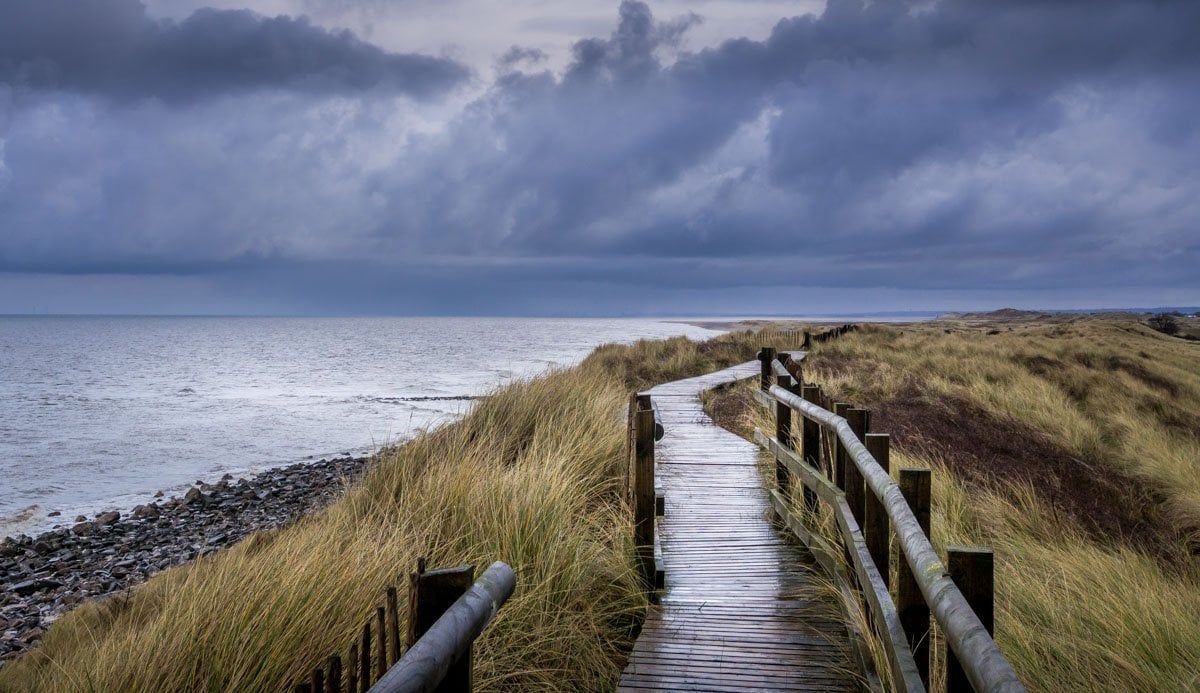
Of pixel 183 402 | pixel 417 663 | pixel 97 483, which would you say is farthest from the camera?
pixel 183 402

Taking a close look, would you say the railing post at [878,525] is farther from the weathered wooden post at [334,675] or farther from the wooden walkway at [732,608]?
the weathered wooden post at [334,675]

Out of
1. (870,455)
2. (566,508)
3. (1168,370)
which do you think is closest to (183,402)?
(566,508)

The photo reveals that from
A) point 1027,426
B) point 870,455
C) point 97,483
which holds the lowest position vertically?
point 97,483

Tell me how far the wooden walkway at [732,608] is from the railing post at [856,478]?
78cm

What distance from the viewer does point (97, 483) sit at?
15.2m

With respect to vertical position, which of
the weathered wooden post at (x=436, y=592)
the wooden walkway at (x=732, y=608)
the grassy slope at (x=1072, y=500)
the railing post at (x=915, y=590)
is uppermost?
the weathered wooden post at (x=436, y=592)

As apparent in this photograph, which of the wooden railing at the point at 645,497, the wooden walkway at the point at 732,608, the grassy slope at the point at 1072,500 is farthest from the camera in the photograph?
the wooden railing at the point at 645,497

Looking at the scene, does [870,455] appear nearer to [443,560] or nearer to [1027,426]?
[443,560]

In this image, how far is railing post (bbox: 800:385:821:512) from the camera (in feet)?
20.5

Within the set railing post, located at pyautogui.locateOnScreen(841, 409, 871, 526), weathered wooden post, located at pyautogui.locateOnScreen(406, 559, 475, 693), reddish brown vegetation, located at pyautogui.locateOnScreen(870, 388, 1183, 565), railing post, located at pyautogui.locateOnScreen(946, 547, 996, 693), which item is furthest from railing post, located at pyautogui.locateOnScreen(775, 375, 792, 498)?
weathered wooden post, located at pyautogui.locateOnScreen(406, 559, 475, 693)

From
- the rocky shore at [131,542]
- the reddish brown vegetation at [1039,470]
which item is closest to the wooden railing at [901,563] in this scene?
the reddish brown vegetation at [1039,470]

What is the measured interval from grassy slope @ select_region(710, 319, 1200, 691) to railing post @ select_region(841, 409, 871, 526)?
2.85 ft

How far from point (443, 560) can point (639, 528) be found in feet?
5.15

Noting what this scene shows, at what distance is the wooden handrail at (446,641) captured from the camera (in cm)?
132
